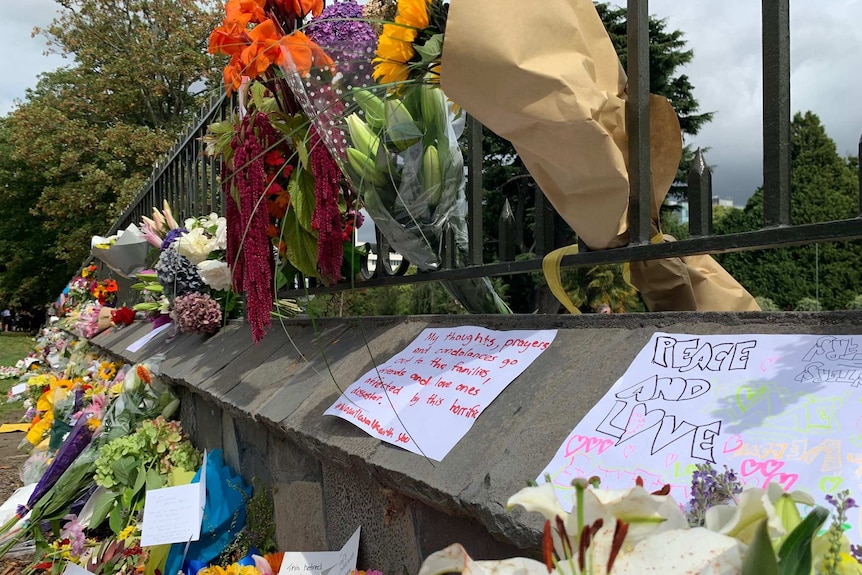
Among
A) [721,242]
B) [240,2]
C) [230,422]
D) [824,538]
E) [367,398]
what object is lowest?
[230,422]

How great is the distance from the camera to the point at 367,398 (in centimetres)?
150

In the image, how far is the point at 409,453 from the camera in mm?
1234

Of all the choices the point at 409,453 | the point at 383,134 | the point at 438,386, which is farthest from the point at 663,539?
the point at 383,134

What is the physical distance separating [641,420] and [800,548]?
0.47 metres

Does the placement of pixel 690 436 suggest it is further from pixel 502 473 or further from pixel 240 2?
pixel 240 2

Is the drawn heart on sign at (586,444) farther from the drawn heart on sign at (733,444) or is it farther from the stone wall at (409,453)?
the drawn heart on sign at (733,444)

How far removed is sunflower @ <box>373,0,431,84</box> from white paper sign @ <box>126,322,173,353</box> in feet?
11.0

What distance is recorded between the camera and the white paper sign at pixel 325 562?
1.42m

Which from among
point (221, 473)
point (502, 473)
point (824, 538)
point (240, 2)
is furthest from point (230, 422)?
point (824, 538)

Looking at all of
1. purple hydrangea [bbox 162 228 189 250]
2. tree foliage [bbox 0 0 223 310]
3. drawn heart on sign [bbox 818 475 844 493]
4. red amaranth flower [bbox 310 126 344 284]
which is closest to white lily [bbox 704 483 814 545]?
drawn heart on sign [bbox 818 475 844 493]

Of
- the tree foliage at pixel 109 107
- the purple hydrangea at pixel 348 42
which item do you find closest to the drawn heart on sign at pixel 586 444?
the purple hydrangea at pixel 348 42

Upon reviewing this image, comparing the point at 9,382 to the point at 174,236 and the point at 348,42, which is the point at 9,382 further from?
the point at 348,42

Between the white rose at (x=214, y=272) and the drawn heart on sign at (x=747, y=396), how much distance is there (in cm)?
308

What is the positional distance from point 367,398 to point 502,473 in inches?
22.4
